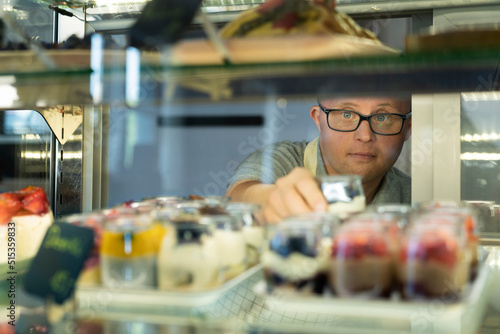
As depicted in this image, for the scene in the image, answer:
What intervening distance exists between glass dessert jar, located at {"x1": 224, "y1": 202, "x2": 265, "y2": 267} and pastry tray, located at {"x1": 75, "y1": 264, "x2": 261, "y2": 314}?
157mm

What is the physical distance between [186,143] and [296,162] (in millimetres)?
676

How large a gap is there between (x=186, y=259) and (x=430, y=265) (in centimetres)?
37

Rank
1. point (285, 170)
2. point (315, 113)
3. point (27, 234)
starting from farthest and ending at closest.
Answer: point (315, 113)
point (285, 170)
point (27, 234)

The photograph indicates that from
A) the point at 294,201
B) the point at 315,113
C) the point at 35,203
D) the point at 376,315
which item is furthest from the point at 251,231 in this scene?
the point at 315,113

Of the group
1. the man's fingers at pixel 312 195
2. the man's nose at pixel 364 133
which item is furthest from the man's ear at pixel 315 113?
the man's fingers at pixel 312 195

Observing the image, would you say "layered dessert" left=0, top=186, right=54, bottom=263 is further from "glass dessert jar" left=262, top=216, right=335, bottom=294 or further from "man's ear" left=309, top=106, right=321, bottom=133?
"man's ear" left=309, top=106, right=321, bottom=133

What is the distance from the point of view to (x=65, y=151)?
6.81 feet

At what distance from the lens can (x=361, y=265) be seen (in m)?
0.78

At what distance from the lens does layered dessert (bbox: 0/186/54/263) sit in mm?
1140

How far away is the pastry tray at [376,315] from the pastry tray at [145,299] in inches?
3.2

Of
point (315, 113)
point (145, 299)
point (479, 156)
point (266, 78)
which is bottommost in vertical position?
point (145, 299)

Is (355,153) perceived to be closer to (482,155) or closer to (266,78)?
(482,155)

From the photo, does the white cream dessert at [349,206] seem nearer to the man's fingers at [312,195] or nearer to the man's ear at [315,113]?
the man's fingers at [312,195]

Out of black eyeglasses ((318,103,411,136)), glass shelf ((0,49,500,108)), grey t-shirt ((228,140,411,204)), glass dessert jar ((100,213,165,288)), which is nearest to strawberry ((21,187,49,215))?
glass shelf ((0,49,500,108))
